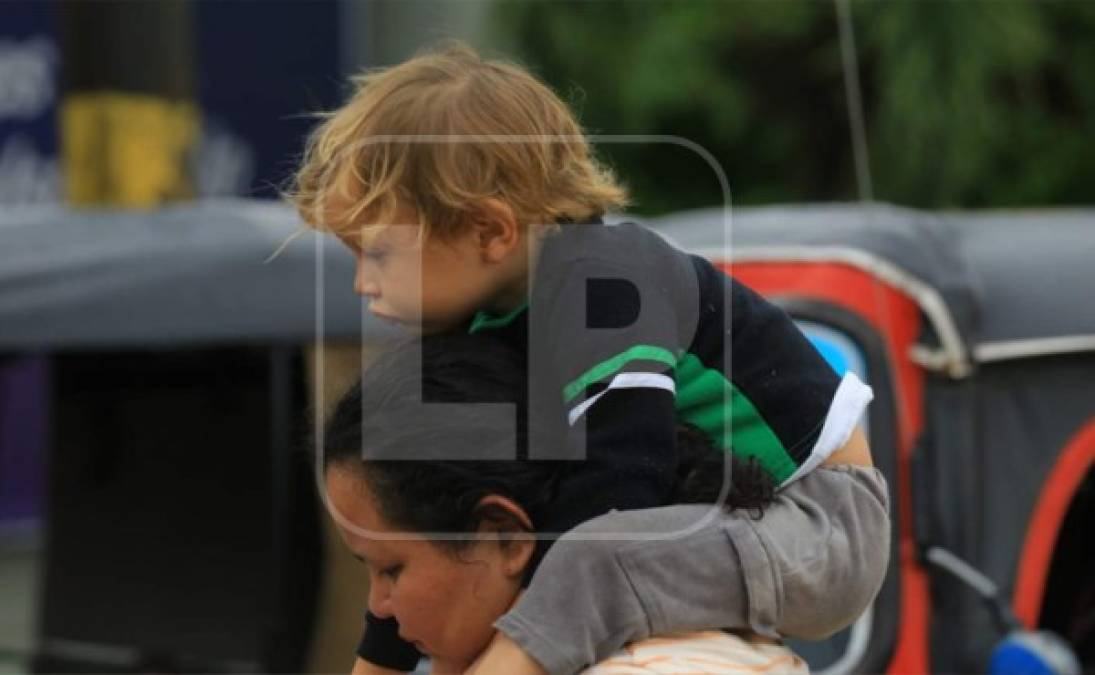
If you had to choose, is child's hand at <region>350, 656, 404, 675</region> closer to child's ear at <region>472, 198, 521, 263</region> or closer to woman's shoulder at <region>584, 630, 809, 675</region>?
woman's shoulder at <region>584, 630, 809, 675</region>

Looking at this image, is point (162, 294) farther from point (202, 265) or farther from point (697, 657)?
point (697, 657)

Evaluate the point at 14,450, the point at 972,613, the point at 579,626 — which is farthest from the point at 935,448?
the point at 14,450

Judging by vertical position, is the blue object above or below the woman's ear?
below

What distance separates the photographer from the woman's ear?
157 cm

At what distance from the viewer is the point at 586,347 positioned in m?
1.62

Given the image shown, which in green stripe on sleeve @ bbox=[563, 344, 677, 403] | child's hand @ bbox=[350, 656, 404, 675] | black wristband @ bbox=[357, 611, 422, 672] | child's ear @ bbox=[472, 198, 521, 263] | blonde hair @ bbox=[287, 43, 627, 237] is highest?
blonde hair @ bbox=[287, 43, 627, 237]

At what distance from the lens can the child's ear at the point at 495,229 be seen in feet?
5.27

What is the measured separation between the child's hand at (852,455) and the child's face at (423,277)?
35 centimetres

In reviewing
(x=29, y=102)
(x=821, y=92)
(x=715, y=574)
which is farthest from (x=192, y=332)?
(x=821, y=92)

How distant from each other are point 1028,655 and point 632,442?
2.15 metres

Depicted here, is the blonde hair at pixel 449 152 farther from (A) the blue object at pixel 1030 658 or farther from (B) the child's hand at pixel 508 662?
(A) the blue object at pixel 1030 658

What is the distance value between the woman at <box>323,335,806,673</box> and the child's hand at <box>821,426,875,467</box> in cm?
17

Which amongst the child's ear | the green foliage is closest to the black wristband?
the child's ear

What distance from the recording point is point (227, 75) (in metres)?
11.2
